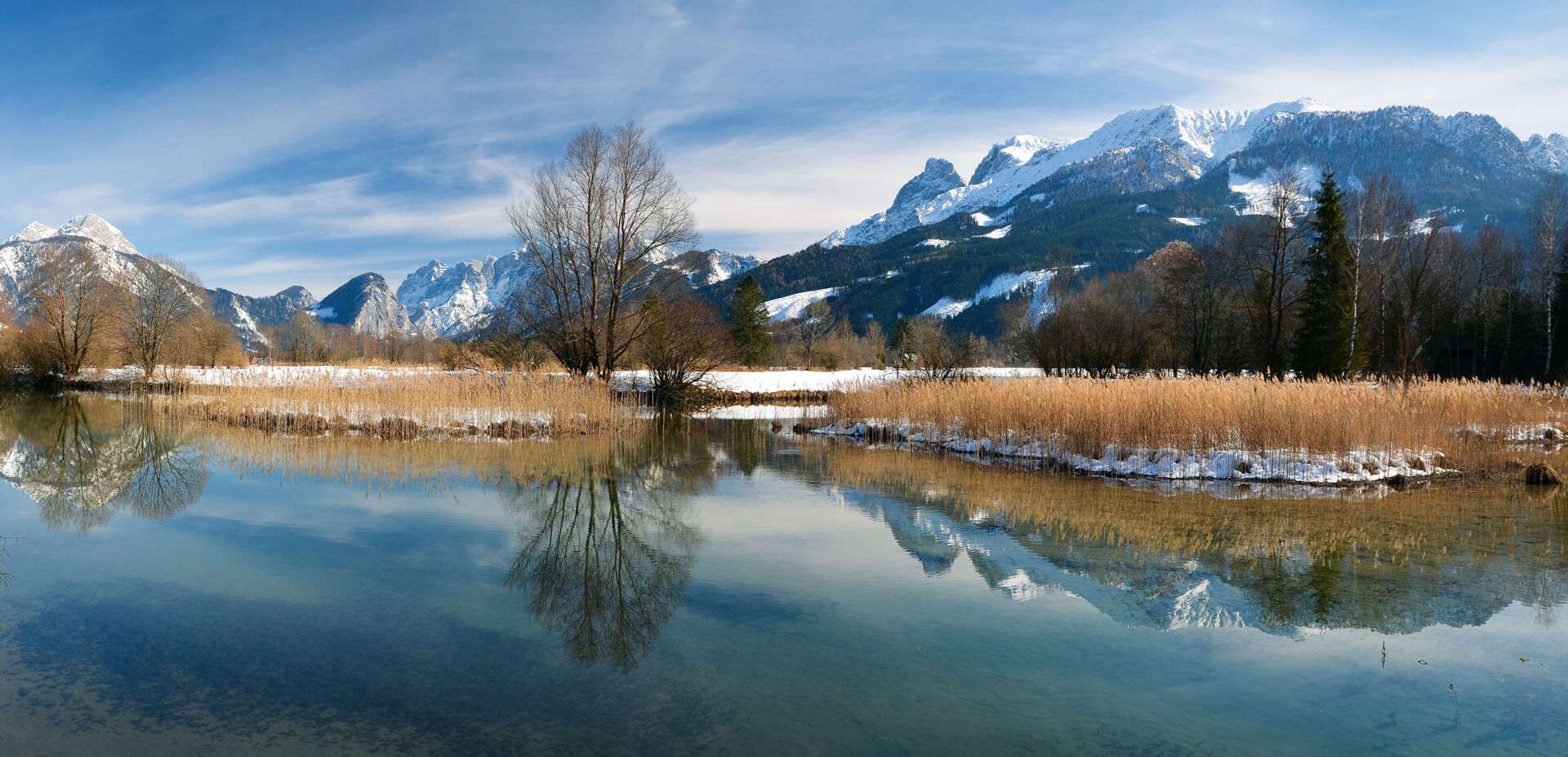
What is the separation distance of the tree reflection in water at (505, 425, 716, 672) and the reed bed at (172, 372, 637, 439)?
16.8 ft

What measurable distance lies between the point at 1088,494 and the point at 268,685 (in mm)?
9123

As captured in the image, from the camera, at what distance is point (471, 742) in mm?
3584

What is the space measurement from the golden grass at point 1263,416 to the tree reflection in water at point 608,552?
19.6 feet

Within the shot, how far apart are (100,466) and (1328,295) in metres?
33.4

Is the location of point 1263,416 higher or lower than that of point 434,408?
higher

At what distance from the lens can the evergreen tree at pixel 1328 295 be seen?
2702 cm

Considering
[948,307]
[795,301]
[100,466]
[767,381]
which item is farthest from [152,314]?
[795,301]

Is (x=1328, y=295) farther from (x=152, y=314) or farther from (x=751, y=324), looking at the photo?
(x=152, y=314)

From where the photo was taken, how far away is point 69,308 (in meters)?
33.0

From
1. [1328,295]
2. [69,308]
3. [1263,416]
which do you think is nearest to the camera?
[1263,416]

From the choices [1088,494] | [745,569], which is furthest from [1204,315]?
[745,569]

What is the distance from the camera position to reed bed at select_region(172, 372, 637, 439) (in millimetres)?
16906

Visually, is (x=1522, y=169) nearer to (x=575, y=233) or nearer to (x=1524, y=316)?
(x=1524, y=316)

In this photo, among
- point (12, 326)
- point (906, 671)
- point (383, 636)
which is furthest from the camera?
point (12, 326)
